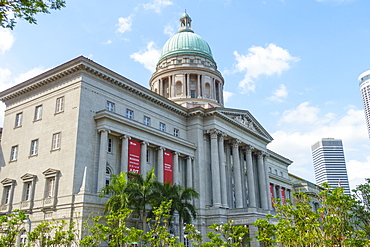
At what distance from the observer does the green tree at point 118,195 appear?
29619 mm

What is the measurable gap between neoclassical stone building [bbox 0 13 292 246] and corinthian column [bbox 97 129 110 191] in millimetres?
95

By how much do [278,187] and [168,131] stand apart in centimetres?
4074

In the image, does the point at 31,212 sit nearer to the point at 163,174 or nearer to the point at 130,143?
the point at 130,143

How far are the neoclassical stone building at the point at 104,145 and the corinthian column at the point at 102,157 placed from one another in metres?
0.09

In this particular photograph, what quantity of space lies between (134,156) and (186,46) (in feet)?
126

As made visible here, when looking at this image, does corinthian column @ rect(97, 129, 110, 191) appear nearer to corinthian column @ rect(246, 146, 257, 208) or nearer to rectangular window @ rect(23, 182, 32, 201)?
rectangular window @ rect(23, 182, 32, 201)

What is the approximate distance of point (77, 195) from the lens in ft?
109

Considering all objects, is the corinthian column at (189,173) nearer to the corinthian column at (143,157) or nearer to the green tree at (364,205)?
the corinthian column at (143,157)

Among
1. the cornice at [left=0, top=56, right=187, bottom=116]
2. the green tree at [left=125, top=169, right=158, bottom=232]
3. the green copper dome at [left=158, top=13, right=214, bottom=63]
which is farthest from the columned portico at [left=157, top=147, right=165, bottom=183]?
the green copper dome at [left=158, top=13, right=214, bottom=63]

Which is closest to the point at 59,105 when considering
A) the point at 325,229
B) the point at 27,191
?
the point at 27,191

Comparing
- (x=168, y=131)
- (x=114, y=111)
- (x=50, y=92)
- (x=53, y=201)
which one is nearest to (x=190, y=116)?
(x=168, y=131)

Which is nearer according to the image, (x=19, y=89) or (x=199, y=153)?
(x=19, y=89)

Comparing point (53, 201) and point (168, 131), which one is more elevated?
point (168, 131)

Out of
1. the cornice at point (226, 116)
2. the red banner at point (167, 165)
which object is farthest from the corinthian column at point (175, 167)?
the cornice at point (226, 116)
